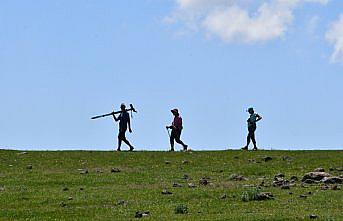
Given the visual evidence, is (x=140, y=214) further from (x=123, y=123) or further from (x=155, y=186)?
(x=123, y=123)

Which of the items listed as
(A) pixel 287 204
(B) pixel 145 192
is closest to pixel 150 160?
(B) pixel 145 192

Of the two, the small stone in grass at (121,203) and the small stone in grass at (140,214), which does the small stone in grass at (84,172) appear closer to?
the small stone in grass at (121,203)

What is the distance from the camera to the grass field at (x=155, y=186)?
21.5 meters

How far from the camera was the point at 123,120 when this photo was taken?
4266 cm

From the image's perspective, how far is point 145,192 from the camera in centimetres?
2558

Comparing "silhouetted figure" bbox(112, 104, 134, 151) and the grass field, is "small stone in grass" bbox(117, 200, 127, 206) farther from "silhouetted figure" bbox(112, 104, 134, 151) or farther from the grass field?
"silhouetted figure" bbox(112, 104, 134, 151)

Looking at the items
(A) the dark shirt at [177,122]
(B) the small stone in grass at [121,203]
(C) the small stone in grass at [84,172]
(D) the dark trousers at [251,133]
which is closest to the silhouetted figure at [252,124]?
(D) the dark trousers at [251,133]

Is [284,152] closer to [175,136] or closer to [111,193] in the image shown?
[175,136]

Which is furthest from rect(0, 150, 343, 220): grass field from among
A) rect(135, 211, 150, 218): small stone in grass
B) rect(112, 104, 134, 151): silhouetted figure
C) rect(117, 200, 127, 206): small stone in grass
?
rect(112, 104, 134, 151): silhouetted figure

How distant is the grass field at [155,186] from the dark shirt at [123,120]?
144 inches

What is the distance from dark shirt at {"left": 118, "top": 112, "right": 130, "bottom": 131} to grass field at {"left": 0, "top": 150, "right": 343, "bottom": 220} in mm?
3662

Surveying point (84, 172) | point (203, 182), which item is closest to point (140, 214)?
point (203, 182)

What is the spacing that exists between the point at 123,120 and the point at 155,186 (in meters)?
15.6

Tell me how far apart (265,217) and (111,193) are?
22.6 ft
